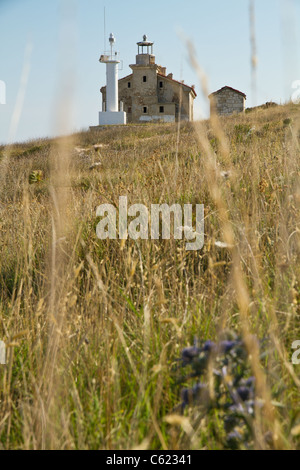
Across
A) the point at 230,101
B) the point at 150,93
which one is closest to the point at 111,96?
the point at 150,93

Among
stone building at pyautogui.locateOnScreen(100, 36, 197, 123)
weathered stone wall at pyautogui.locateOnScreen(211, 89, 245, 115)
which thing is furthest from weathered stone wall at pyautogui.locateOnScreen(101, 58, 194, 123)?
weathered stone wall at pyautogui.locateOnScreen(211, 89, 245, 115)

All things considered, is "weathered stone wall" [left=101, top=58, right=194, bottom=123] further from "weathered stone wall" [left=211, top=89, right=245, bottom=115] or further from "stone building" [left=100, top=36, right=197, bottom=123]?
"weathered stone wall" [left=211, top=89, right=245, bottom=115]

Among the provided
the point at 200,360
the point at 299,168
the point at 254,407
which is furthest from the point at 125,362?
the point at 299,168

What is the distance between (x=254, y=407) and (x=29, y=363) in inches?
36.4

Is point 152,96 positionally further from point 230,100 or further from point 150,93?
point 230,100

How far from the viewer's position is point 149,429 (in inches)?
50.8

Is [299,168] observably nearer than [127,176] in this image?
Yes

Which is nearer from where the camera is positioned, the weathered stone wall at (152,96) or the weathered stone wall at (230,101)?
the weathered stone wall at (230,101)

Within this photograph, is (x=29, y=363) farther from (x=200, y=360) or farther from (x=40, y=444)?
(x=200, y=360)

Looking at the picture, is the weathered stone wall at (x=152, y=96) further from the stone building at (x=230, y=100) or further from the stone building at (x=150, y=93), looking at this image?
the stone building at (x=230, y=100)

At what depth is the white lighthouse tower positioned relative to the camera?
4047cm

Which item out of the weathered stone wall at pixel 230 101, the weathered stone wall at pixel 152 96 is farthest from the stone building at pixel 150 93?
the weathered stone wall at pixel 230 101

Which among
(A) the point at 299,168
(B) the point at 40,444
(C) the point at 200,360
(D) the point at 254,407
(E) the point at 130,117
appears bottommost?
(B) the point at 40,444

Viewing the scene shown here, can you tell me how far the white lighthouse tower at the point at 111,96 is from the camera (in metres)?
40.5
